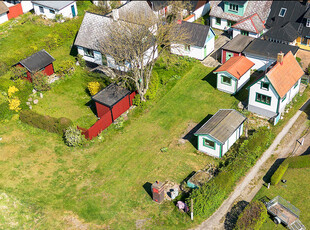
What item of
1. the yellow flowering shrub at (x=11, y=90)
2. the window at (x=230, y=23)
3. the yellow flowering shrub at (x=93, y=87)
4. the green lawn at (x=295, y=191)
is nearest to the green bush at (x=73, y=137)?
the yellow flowering shrub at (x=93, y=87)

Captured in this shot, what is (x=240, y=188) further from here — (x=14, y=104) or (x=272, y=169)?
(x=14, y=104)

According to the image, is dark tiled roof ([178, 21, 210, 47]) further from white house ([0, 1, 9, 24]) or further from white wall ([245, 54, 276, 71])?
white house ([0, 1, 9, 24])

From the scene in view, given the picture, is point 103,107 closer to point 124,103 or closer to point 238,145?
point 124,103

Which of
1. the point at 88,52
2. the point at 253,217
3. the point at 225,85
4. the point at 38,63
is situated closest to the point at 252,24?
the point at 225,85

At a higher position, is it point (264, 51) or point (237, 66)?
point (264, 51)

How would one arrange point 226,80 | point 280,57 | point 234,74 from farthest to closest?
point 226,80 → point 234,74 → point 280,57

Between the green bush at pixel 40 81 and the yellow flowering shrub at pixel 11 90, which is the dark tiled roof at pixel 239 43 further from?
the yellow flowering shrub at pixel 11 90
